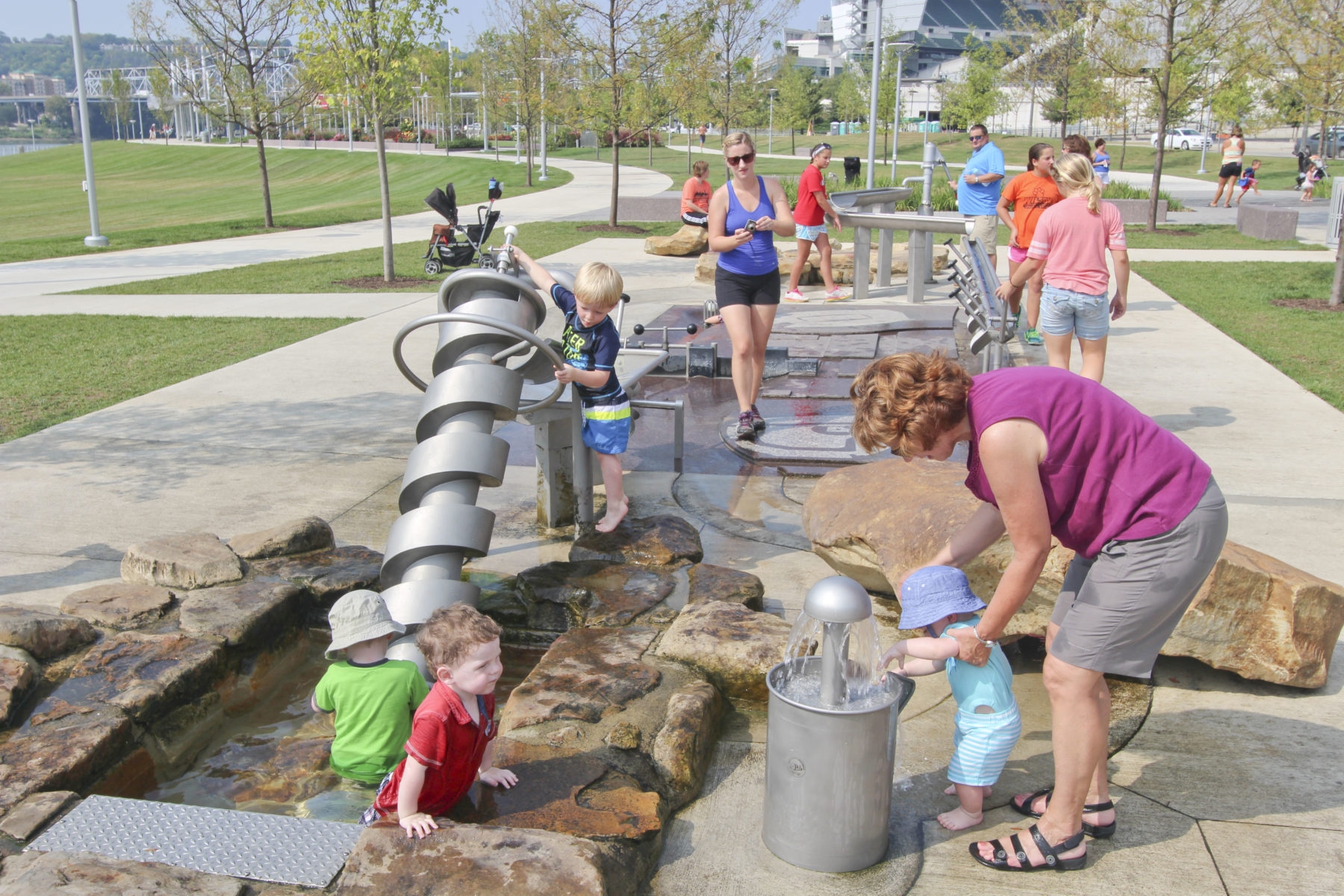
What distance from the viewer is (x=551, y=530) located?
5.46 meters

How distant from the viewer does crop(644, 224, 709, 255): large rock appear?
1681 cm

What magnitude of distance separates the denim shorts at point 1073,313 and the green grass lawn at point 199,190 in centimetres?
1863

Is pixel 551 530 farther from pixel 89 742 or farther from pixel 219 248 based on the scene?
pixel 219 248

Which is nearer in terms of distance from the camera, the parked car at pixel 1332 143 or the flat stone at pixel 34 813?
the flat stone at pixel 34 813

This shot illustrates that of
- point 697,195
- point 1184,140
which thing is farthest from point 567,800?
point 1184,140

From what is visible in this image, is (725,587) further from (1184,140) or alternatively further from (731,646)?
(1184,140)

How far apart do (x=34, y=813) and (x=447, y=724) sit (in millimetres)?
1197

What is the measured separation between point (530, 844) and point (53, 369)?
8.50 metres

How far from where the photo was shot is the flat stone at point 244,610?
401 centimetres

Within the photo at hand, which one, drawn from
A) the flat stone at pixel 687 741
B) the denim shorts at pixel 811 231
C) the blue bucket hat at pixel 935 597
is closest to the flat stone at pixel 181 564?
the flat stone at pixel 687 741

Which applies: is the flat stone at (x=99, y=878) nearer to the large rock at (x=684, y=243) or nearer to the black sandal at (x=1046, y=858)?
the black sandal at (x=1046, y=858)

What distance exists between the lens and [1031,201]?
9.39 metres

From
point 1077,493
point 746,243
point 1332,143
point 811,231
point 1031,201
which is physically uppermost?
point 1332,143

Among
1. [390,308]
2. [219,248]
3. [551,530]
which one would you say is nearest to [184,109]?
[219,248]
